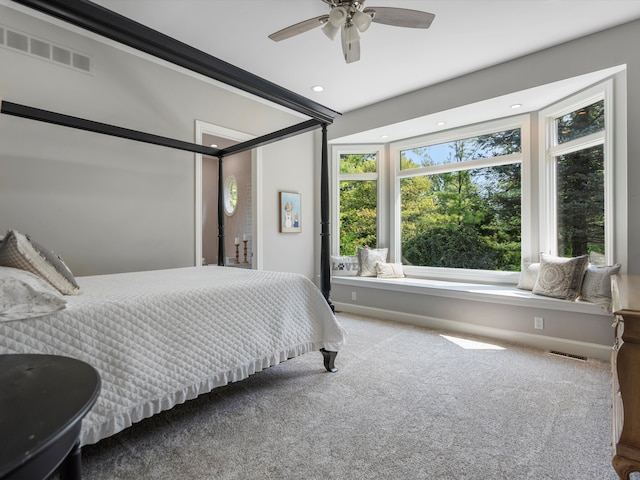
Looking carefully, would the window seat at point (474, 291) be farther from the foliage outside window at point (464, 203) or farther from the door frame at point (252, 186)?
the door frame at point (252, 186)

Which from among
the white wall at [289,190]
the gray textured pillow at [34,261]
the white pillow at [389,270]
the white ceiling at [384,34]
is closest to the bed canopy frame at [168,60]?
the white ceiling at [384,34]

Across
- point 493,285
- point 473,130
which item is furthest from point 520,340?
point 473,130

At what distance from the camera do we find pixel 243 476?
143cm

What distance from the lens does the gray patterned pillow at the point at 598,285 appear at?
278 centimetres

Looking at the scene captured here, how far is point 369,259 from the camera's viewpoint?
4676 mm

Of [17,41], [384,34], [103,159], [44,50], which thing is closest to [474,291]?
[384,34]

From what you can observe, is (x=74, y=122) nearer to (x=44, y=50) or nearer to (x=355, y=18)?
(x=44, y=50)

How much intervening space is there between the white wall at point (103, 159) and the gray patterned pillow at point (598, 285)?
3745 mm

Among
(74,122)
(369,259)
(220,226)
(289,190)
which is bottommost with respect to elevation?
(369,259)

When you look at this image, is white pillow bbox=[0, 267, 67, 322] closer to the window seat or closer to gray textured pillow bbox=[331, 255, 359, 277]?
the window seat

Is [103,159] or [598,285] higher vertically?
[103,159]

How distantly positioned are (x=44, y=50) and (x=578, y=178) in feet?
15.8

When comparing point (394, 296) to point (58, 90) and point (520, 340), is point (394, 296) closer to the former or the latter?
point (520, 340)

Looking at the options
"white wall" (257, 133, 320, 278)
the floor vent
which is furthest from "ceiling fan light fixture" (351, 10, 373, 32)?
the floor vent
